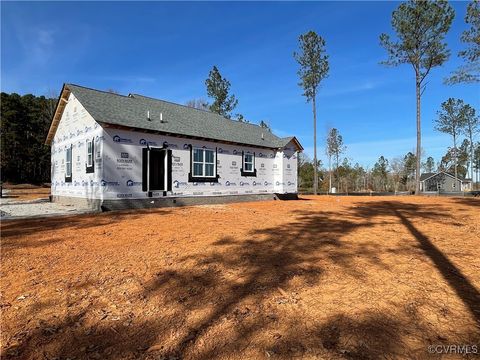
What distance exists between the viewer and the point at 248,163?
2002 centimetres

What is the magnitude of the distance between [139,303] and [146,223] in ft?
19.9

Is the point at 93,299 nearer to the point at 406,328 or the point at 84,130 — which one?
the point at 406,328

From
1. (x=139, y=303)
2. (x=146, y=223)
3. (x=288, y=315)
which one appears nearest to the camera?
(x=288, y=315)

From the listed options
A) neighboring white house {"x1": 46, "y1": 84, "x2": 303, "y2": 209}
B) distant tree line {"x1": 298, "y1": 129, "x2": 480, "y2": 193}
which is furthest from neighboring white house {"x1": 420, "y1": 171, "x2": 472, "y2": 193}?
neighboring white house {"x1": 46, "y1": 84, "x2": 303, "y2": 209}

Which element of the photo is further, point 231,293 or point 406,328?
point 231,293

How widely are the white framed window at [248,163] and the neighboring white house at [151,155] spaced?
0.22ft

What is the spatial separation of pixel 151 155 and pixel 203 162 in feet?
10.1

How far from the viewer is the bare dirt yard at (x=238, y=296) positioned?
9.84ft

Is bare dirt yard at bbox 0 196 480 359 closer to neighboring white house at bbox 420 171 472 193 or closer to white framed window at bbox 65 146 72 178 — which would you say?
white framed window at bbox 65 146 72 178

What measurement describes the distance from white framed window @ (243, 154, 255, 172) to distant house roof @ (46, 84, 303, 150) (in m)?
0.91

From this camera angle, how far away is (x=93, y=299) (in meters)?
4.08

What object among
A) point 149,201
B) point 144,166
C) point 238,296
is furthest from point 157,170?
point 238,296

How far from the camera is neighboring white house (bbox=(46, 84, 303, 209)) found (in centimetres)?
1372

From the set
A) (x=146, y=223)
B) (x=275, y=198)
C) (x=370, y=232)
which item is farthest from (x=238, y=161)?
(x=370, y=232)
